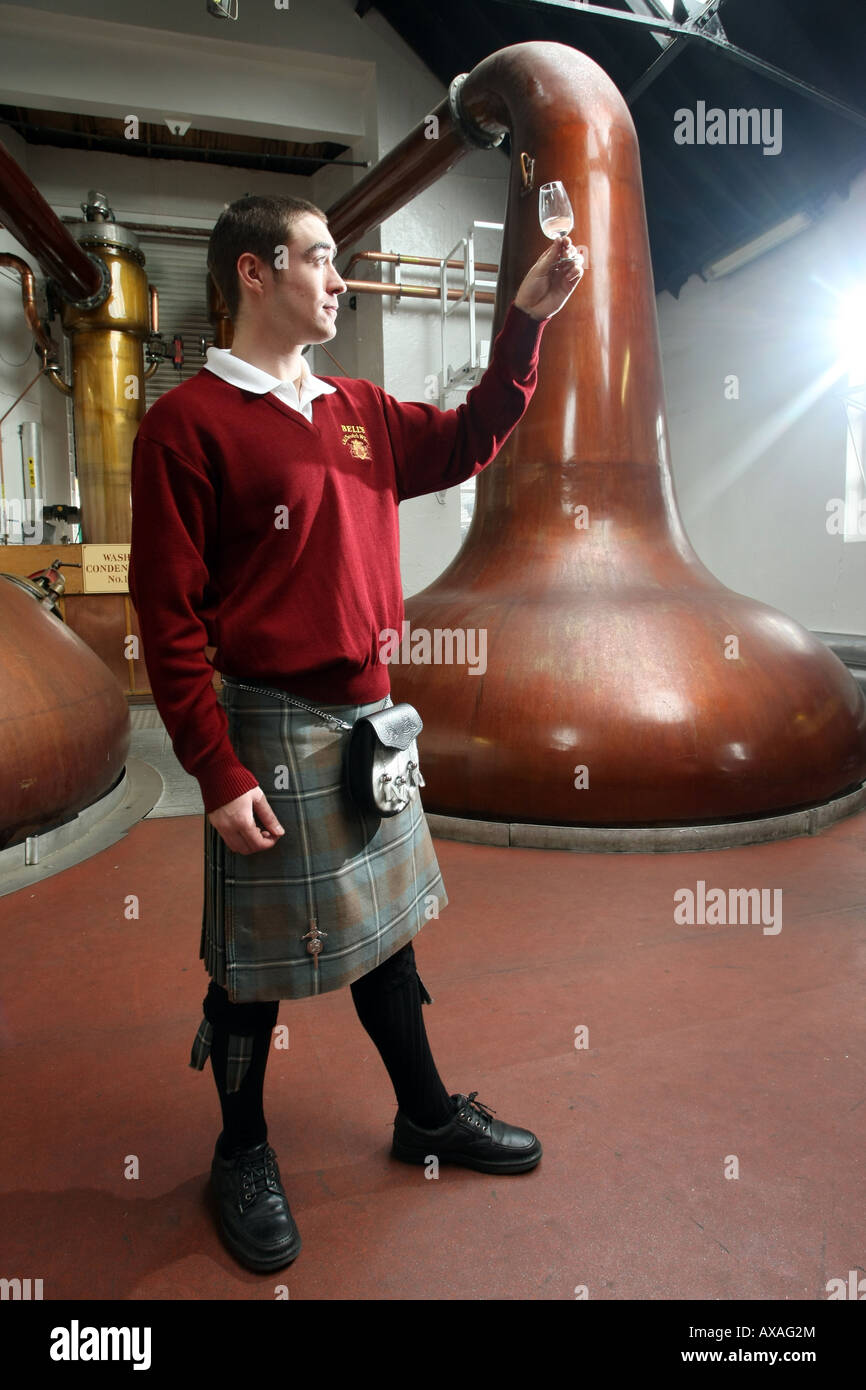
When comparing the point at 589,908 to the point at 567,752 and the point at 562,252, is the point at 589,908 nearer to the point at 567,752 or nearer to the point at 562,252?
the point at 567,752

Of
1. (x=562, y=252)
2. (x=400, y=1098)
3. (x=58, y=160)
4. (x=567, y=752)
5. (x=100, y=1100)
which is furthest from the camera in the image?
(x=58, y=160)

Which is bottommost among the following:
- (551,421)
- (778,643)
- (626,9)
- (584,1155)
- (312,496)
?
(584,1155)

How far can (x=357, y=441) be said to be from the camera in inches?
51.2

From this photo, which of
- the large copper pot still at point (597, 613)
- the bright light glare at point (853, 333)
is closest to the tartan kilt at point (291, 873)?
the large copper pot still at point (597, 613)

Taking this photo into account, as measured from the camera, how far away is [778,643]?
3434 mm

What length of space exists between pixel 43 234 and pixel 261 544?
20.3ft

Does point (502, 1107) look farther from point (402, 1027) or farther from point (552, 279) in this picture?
point (552, 279)

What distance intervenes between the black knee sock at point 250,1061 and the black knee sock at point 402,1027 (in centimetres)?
15

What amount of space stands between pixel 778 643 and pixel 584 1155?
7.98ft

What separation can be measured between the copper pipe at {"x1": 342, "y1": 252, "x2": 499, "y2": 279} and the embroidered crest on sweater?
668 cm

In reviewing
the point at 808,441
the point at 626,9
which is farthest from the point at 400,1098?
the point at 626,9

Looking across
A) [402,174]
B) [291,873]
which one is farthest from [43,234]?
[291,873]

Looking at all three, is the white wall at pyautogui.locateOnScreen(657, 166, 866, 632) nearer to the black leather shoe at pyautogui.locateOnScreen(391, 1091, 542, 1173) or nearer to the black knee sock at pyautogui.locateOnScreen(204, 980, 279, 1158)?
the black leather shoe at pyautogui.locateOnScreen(391, 1091, 542, 1173)

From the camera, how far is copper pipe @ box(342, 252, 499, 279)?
24.3 feet
